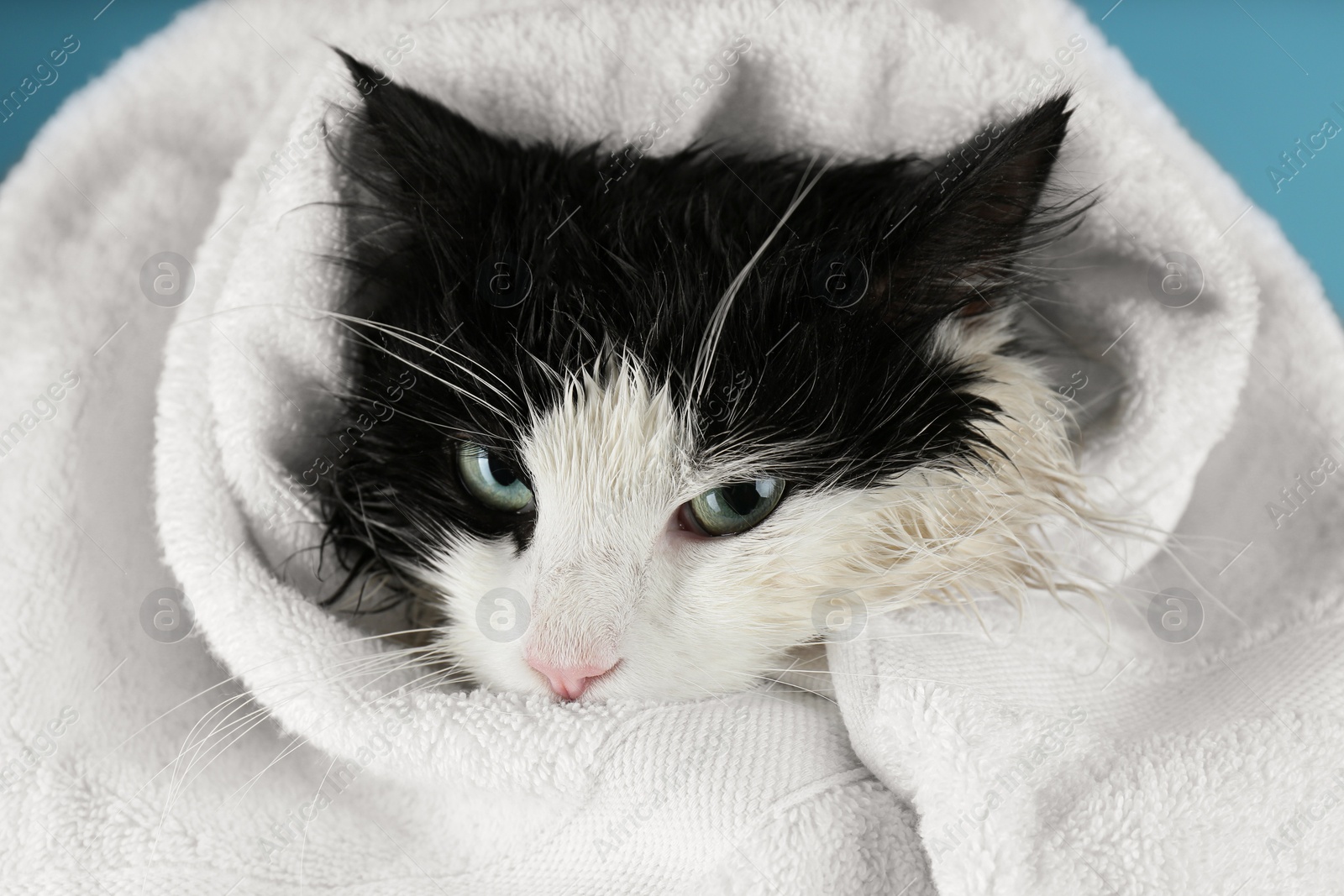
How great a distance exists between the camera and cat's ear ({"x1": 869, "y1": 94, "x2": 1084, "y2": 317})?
77 centimetres

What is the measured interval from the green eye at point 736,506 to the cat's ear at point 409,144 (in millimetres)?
401

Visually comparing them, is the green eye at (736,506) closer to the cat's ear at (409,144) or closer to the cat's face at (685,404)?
the cat's face at (685,404)

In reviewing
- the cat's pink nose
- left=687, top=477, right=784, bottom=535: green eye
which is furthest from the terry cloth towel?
left=687, top=477, right=784, bottom=535: green eye

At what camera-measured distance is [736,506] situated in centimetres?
87

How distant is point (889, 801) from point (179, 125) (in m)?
1.21

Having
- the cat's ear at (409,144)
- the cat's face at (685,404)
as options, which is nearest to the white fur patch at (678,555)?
the cat's face at (685,404)

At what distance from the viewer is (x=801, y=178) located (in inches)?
39.4

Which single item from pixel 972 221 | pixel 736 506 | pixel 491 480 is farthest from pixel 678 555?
pixel 972 221

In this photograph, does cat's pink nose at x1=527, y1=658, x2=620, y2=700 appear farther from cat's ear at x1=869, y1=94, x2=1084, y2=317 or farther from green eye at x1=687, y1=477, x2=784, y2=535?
cat's ear at x1=869, y1=94, x2=1084, y2=317

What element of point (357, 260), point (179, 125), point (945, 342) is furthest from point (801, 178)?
point (179, 125)

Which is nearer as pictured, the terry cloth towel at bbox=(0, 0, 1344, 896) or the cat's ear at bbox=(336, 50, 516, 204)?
the terry cloth towel at bbox=(0, 0, 1344, 896)

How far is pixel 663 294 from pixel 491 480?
0.26 meters

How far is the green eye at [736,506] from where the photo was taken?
856mm

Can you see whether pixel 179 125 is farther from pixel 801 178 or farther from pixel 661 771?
pixel 661 771
